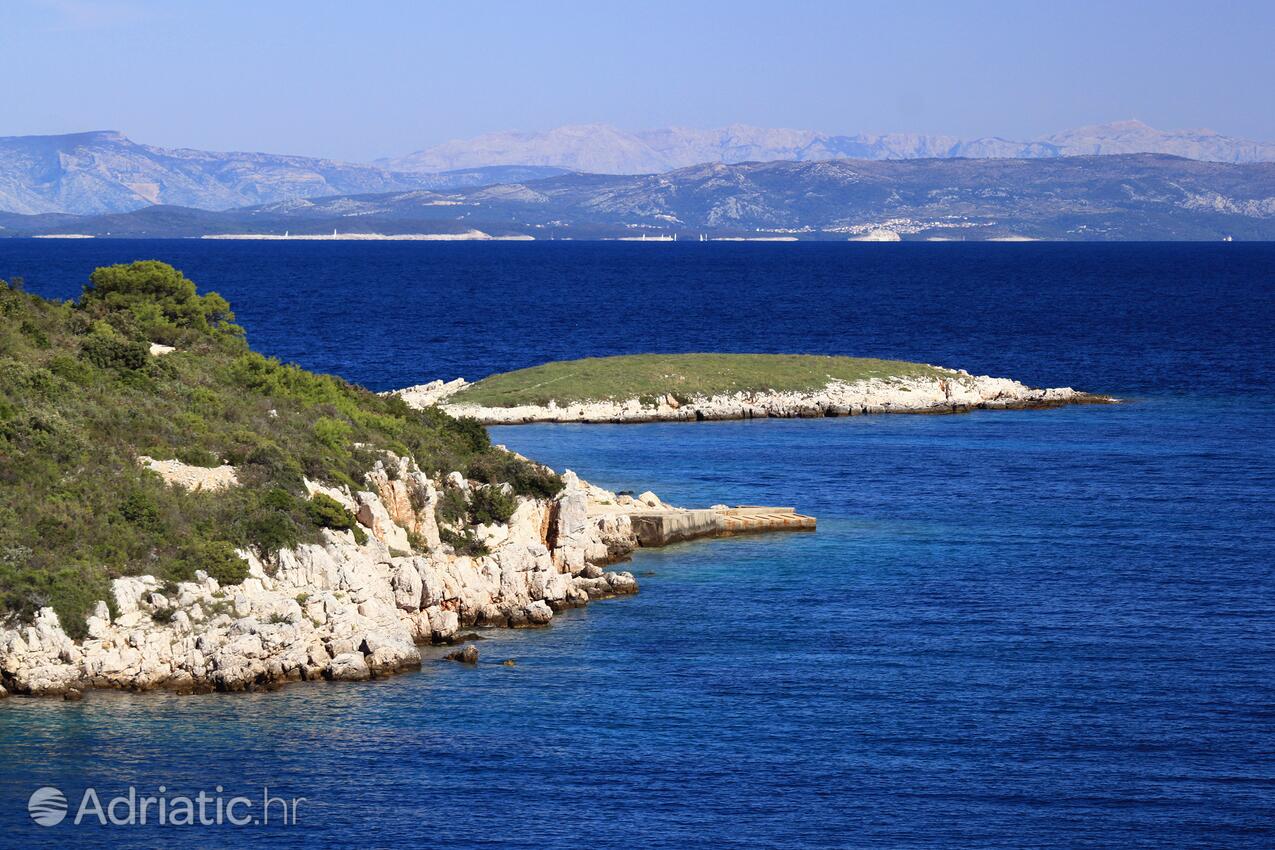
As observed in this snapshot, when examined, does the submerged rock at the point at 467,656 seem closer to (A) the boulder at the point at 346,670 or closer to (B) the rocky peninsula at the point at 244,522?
(B) the rocky peninsula at the point at 244,522

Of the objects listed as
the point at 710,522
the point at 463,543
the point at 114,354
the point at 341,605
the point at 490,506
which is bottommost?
Answer: the point at 710,522

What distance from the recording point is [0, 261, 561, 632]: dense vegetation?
4497cm

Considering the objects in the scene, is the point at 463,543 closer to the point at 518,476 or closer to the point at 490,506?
the point at 490,506

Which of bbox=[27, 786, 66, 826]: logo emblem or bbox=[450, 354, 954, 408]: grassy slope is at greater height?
bbox=[450, 354, 954, 408]: grassy slope

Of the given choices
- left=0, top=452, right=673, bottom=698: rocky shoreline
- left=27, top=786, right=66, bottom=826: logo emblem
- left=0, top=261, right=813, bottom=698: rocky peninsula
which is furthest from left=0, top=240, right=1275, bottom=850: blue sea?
left=0, top=261, right=813, bottom=698: rocky peninsula

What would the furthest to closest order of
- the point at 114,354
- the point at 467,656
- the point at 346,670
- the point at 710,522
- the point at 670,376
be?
the point at 670,376 → the point at 710,522 → the point at 114,354 → the point at 467,656 → the point at 346,670

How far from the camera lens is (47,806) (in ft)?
112

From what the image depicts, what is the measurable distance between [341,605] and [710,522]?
22517mm

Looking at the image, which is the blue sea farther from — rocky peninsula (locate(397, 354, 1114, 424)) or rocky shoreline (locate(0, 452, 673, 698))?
rocky peninsula (locate(397, 354, 1114, 424))

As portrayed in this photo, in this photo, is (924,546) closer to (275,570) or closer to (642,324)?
(275,570)

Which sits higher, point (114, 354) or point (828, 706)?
point (114, 354)

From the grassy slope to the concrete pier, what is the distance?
35775 mm

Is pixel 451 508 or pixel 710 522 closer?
pixel 451 508

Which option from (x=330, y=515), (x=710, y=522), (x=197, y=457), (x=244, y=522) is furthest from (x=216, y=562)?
(x=710, y=522)
